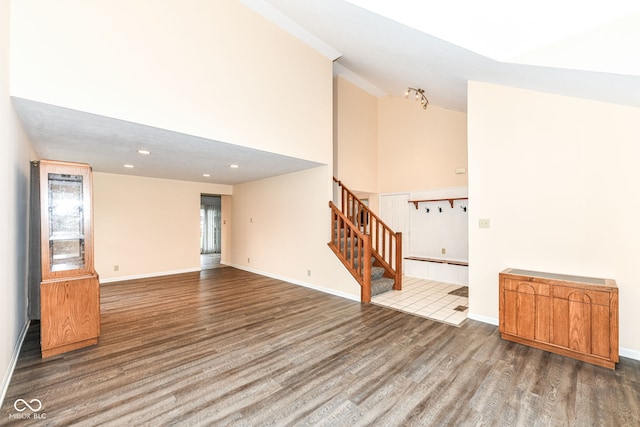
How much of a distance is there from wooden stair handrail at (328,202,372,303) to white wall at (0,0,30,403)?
3.85 meters

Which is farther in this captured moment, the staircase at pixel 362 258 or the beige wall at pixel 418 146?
the beige wall at pixel 418 146

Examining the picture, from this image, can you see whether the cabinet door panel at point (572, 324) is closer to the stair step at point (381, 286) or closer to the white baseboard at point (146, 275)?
the stair step at point (381, 286)

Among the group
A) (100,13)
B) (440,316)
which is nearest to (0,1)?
(100,13)

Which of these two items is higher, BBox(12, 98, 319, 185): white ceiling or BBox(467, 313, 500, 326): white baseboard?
BBox(12, 98, 319, 185): white ceiling

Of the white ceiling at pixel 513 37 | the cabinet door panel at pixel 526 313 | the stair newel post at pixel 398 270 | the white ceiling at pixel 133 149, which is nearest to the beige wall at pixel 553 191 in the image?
the white ceiling at pixel 513 37

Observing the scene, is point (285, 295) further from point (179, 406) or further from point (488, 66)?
point (488, 66)

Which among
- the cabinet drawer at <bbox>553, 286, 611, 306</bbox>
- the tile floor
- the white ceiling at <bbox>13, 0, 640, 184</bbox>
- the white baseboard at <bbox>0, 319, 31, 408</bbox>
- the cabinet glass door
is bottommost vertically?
the tile floor

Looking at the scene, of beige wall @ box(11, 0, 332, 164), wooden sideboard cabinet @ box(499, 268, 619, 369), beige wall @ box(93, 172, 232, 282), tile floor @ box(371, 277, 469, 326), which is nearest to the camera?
beige wall @ box(11, 0, 332, 164)

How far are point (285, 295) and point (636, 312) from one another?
434cm

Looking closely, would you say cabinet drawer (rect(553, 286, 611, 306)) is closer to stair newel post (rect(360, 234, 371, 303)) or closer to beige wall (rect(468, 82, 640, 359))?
beige wall (rect(468, 82, 640, 359))

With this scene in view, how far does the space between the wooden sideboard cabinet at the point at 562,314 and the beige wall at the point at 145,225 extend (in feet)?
22.1

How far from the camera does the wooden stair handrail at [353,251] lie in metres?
4.41

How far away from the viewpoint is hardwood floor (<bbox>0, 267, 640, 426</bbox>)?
6.07 ft

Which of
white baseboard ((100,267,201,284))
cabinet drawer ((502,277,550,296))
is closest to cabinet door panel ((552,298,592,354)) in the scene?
Result: cabinet drawer ((502,277,550,296))
